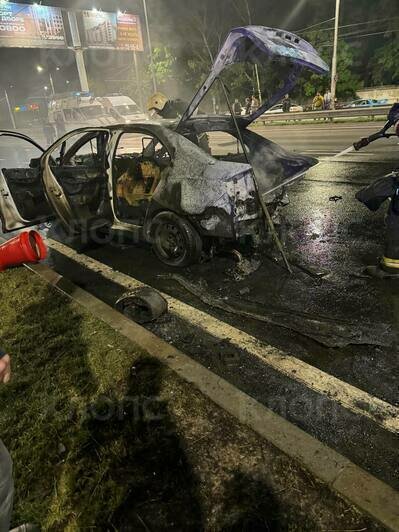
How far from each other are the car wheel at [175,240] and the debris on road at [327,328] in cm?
87

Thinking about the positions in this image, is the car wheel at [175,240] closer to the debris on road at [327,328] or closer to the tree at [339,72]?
the debris on road at [327,328]

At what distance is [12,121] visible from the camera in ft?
171

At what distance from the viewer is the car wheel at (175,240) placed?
424 centimetres

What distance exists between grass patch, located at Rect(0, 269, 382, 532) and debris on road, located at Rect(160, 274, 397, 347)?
1.11 meters

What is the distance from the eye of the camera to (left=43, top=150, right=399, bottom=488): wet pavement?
236 centimetres

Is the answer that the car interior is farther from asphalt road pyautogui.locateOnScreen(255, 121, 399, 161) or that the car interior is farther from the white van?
the white van

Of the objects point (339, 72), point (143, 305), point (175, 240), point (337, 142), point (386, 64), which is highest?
point (386, 64)

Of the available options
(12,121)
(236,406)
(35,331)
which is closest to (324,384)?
(236,406)

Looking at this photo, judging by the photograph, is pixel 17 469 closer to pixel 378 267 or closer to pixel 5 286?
pixel 5 286

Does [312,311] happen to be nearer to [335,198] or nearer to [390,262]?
[390,262]

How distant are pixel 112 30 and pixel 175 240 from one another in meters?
44.2

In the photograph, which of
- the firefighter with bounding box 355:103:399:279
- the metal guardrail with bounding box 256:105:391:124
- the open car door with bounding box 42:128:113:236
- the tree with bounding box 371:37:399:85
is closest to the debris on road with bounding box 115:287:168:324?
the open car door with bounding box 42:128:113:236

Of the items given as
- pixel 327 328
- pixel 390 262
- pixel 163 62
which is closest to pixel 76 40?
pixel 163 62

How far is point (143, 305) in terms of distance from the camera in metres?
3.55
